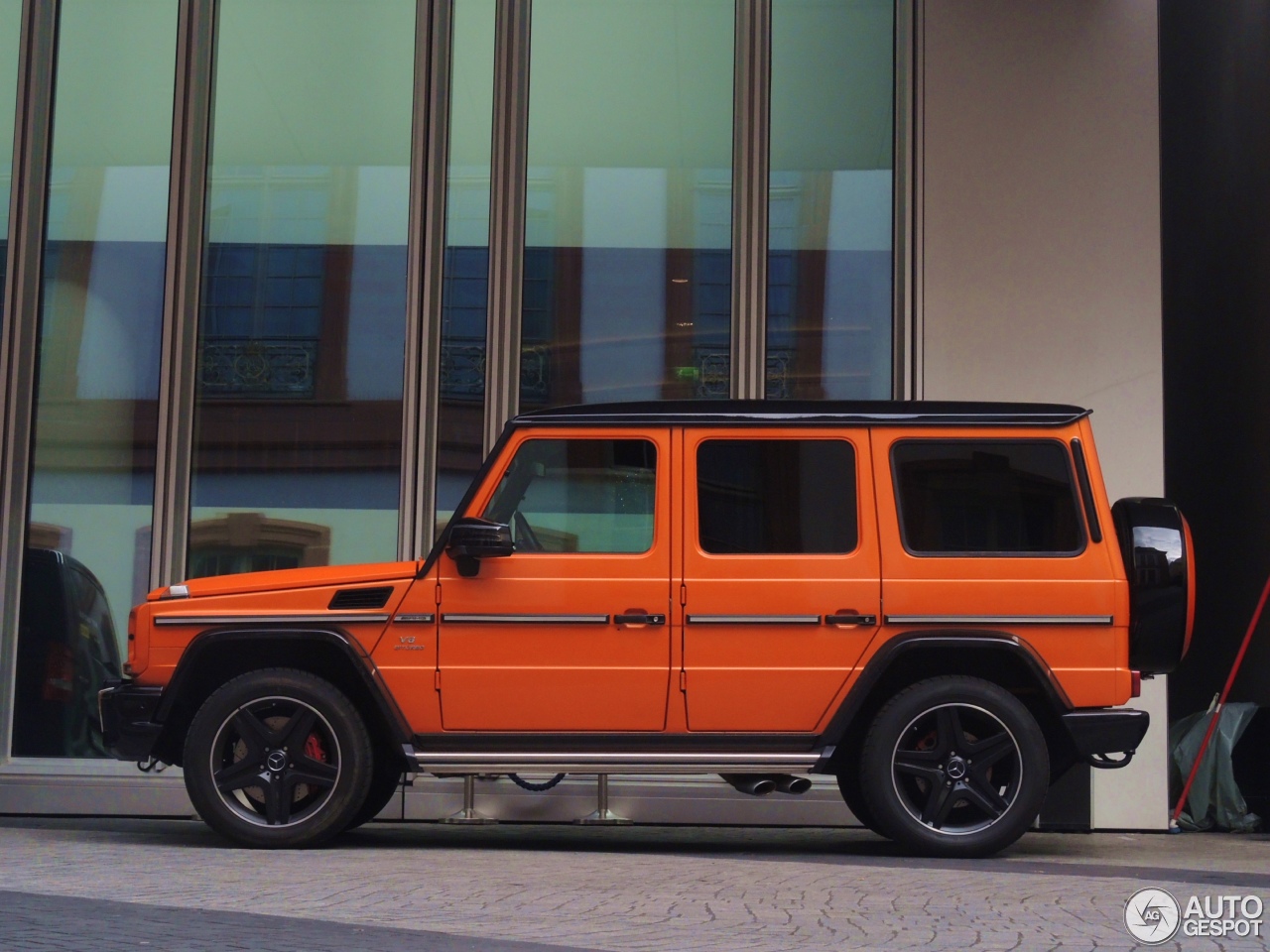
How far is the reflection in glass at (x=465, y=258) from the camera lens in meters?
10.1

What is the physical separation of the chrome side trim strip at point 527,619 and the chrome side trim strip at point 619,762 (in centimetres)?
62

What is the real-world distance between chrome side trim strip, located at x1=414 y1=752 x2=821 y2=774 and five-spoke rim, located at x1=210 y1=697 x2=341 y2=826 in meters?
0.48

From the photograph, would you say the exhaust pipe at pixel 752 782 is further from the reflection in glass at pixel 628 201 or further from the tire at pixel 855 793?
the reflection in glass at pixel 628 201

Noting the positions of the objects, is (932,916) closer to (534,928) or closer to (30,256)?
(534,928)

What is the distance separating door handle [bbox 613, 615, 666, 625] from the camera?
23.5 feet

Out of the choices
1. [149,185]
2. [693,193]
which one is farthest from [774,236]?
[149,185]

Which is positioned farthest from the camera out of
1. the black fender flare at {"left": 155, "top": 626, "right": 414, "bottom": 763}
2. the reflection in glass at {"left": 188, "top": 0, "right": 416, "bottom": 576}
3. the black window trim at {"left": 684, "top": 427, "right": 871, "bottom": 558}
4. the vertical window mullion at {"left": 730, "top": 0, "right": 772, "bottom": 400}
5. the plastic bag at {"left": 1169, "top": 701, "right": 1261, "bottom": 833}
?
the vertical window mullion at {"left": 730, "top": 0, "right": 772, "bottom": 400}

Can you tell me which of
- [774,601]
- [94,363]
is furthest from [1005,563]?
[94,363]

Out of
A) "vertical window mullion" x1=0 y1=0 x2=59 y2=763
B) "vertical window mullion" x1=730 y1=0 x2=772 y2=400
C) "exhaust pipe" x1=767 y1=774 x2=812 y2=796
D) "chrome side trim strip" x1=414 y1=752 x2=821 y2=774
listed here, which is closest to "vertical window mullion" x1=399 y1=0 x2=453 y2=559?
"vertical window mullion" x1=730 y1=0 x2=772 y2=400

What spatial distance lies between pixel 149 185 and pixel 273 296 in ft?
3.89

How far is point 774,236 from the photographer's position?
10289mm

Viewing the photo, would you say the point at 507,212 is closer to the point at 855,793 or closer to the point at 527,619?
the point at 527,619

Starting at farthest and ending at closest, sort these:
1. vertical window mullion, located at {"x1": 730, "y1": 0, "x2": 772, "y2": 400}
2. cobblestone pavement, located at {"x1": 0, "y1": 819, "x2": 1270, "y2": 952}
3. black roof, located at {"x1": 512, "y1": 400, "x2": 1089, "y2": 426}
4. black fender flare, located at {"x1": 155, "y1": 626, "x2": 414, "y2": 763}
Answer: vertical window mullion, located at {"x1": 730, "y1": 0, "x2": 772, "y2": 400} < black roof, located at {"x1": 512, "y1": 400, "x2": 1089, "y2": 426} < black fender flare, located at {"x1": 155, "y1": 626, "x2": 414, "y2": 763} < cobblestone pavement, located at {"x1": 0, "y1": 819, "x2": 1270, "y2": 952}

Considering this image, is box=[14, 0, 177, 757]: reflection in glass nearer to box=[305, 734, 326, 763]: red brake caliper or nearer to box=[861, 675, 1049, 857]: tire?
box=[305, 734, 326, 763]: red brake caliper
